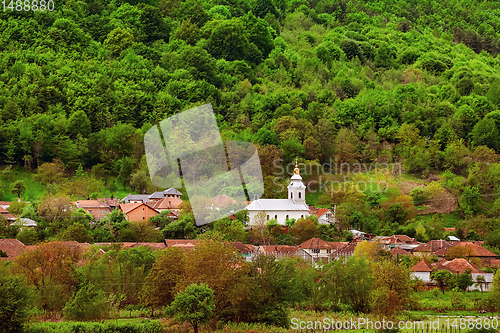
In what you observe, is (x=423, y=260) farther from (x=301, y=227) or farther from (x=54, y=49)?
(x=54, y=49)

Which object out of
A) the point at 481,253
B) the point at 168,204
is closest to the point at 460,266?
the point at 481,253

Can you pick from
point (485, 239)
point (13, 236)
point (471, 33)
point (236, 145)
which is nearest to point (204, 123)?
point (236, 145)

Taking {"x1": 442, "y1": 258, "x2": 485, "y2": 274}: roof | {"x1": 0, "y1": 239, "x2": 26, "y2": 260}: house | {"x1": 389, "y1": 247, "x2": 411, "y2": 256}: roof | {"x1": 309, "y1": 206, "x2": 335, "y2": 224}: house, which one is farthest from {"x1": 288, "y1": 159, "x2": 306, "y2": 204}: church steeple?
{"x1": 0, "y1": 239, "x2": 26, "y2": 260}: house

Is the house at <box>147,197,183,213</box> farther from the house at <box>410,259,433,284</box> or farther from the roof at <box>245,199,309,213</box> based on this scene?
the house at <box>410,259,433,284</box>

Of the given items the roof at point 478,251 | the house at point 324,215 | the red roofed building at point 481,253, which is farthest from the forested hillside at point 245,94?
the red roofed building at point 481,253

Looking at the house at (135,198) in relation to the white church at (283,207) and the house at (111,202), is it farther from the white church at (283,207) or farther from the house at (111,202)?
the white church at (283,207)

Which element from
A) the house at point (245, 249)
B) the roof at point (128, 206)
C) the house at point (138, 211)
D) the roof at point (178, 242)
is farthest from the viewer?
the roof at point (128, 206)
